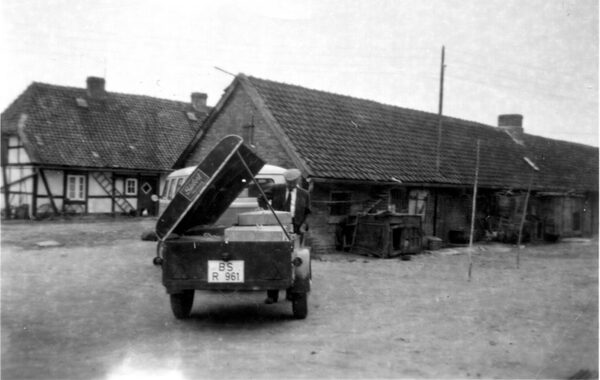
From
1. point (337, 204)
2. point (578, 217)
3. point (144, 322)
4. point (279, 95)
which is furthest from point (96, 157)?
point (578, 217)

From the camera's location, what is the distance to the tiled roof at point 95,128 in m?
26.0

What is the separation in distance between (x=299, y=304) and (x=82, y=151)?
21974 mm

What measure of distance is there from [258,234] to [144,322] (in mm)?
1929

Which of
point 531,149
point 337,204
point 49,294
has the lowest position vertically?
point 49,294

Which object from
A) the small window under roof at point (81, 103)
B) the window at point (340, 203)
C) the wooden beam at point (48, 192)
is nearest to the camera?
the window at point (340, 203)

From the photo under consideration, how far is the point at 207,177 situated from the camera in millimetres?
6438

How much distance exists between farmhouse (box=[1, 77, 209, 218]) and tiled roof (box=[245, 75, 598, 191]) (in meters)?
11.3

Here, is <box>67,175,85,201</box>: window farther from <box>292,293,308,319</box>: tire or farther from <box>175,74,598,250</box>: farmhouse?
<box>292,293,308,319</box>: tire

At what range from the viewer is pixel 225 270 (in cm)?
659

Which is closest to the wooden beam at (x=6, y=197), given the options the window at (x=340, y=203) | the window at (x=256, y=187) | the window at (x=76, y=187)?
the window at (x=76, y=187)

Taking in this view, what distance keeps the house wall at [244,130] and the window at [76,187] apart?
25.3 feet

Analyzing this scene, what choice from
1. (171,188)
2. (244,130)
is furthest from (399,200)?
(171,188)

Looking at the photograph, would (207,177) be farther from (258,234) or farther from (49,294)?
(49,294)

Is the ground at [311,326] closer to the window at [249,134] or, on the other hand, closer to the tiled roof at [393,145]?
the tiled roof at [393,145]
